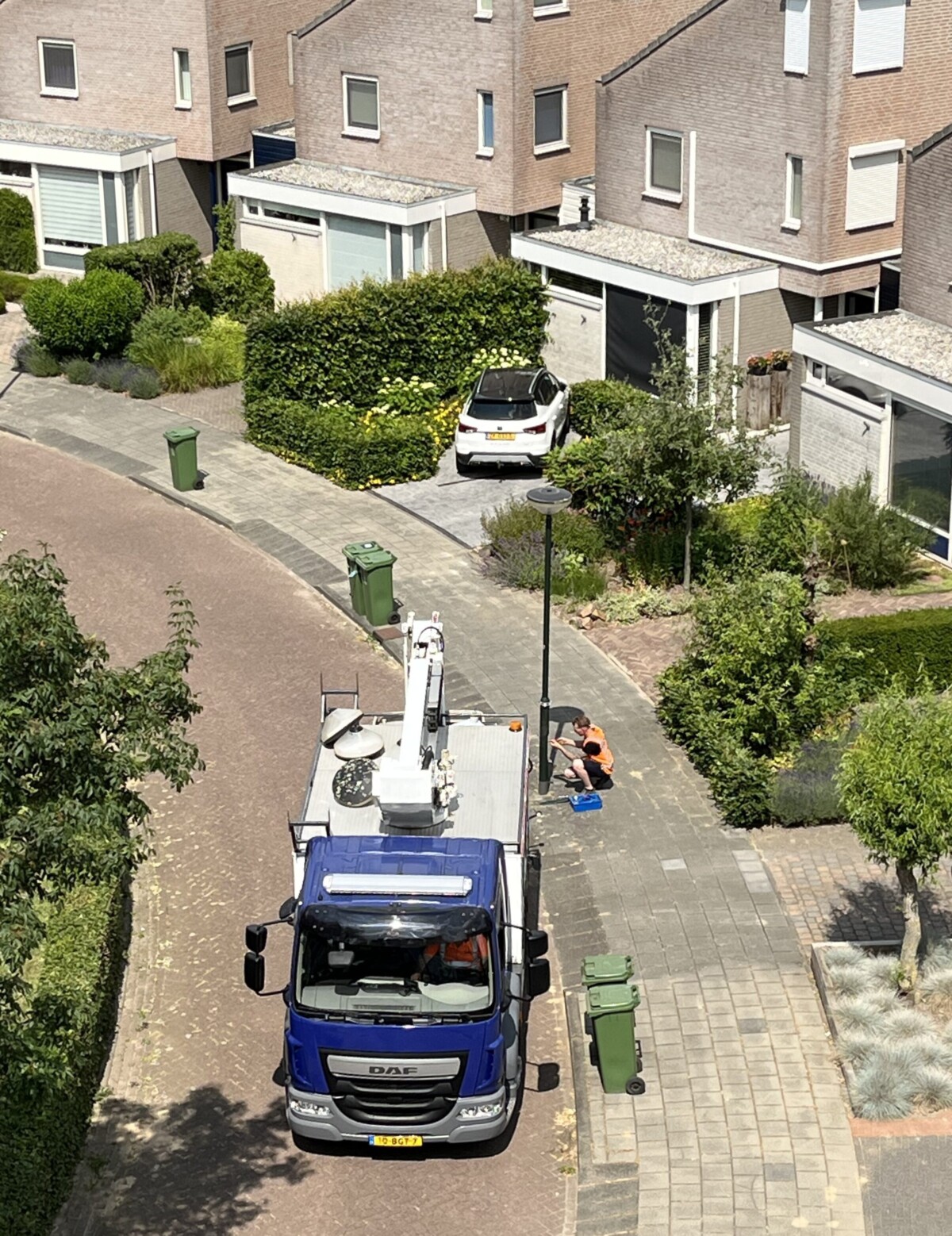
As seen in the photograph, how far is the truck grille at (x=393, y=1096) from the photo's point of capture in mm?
16000

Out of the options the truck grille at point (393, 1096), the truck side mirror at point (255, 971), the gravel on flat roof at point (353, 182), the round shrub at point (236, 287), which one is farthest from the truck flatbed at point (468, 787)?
the round shrub at point (236, 287)

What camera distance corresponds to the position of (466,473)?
31797 mm

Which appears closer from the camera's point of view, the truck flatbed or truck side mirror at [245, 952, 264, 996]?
truck side mirror at [245, 952, 264, 996]

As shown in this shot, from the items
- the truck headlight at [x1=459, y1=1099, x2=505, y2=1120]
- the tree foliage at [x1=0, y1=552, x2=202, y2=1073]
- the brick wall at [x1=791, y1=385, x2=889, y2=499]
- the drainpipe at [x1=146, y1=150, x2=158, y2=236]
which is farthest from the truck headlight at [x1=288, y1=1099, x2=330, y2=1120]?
the drainpipe at [x1=146, y1=150, x2=158, y2=236]

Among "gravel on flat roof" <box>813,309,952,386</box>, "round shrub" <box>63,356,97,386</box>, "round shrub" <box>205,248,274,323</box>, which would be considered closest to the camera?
"gravel on flat roof" <box>813,309,952,386</box>

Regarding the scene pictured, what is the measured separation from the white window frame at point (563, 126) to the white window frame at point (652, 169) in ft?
11.3

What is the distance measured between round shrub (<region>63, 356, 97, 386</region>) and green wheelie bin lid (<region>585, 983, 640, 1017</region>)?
2191cm

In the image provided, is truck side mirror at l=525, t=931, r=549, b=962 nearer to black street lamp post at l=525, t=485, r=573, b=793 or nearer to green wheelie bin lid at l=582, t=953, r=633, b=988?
green wheelie bin lid at l=582, t=953, r=633, b=988

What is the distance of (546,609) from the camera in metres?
21.8

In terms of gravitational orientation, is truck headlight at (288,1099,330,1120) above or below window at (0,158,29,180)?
below

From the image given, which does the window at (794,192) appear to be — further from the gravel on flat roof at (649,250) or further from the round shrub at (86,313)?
the round shrub at (86,313)

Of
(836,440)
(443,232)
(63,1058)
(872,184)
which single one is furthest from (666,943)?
(443,232)

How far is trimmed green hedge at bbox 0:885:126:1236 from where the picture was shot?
13.8 meters

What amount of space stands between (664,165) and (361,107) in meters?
7.68
